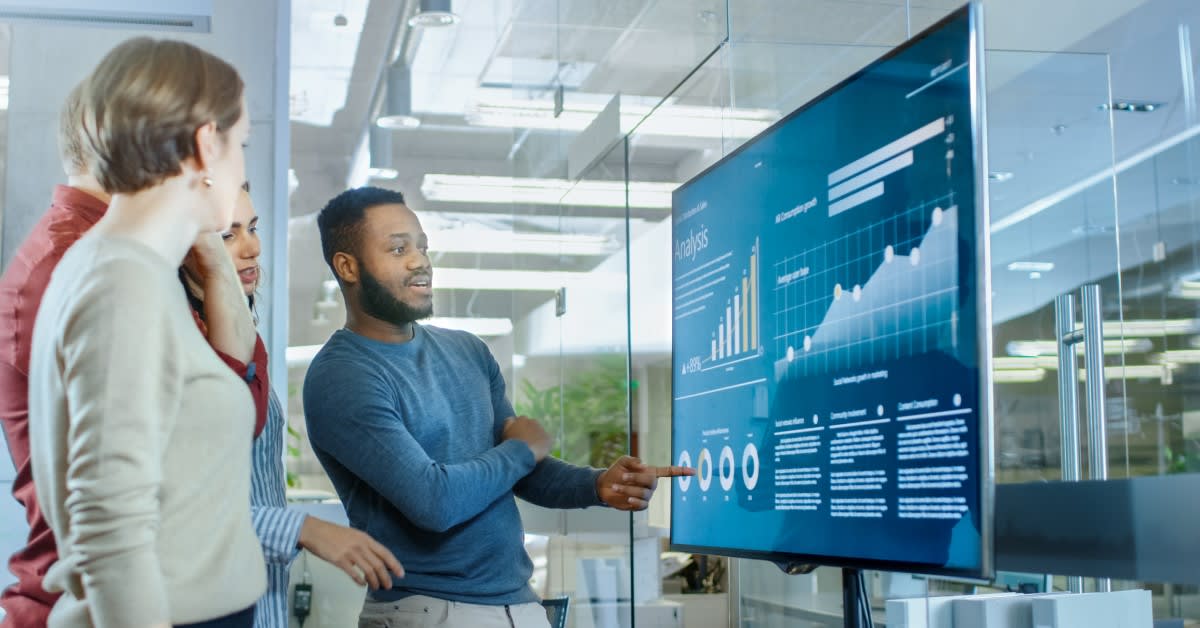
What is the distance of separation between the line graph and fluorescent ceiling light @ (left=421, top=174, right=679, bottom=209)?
982mm

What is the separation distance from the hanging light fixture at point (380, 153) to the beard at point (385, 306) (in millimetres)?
2802

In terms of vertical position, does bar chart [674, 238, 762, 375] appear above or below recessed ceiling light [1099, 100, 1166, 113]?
below

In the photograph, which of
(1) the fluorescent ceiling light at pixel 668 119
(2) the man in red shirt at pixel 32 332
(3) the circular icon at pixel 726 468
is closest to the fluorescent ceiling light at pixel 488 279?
(1) the fluorescent ceiling light at pixel 668 119

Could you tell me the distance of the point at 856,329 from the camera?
158 centimetres

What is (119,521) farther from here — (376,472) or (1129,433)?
(1129,433)

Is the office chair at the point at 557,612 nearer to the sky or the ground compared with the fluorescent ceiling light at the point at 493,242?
nearer to the ground

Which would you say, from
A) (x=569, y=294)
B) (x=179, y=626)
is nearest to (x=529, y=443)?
(x=179, y=626)

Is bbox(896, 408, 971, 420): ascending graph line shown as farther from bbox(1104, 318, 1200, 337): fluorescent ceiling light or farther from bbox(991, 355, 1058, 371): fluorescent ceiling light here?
bbox(1104, 318, 1200, 337): fluorescent ceiling light

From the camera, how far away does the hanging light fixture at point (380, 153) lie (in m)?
5.13

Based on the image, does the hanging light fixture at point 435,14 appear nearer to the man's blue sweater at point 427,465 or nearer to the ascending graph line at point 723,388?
the man's blue sweater at point 427,465

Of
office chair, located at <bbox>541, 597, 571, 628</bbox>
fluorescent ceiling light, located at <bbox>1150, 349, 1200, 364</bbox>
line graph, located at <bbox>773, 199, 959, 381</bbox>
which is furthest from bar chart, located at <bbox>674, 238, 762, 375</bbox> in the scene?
fluorescent ceiling light, located at <bbox>1150, 349, 1200, 364</bbox>

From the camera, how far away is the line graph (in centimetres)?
139

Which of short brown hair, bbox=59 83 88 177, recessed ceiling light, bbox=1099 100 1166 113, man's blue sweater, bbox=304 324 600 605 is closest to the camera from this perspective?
short brown hair, bbox=59 83 88 177

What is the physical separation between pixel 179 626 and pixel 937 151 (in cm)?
99
